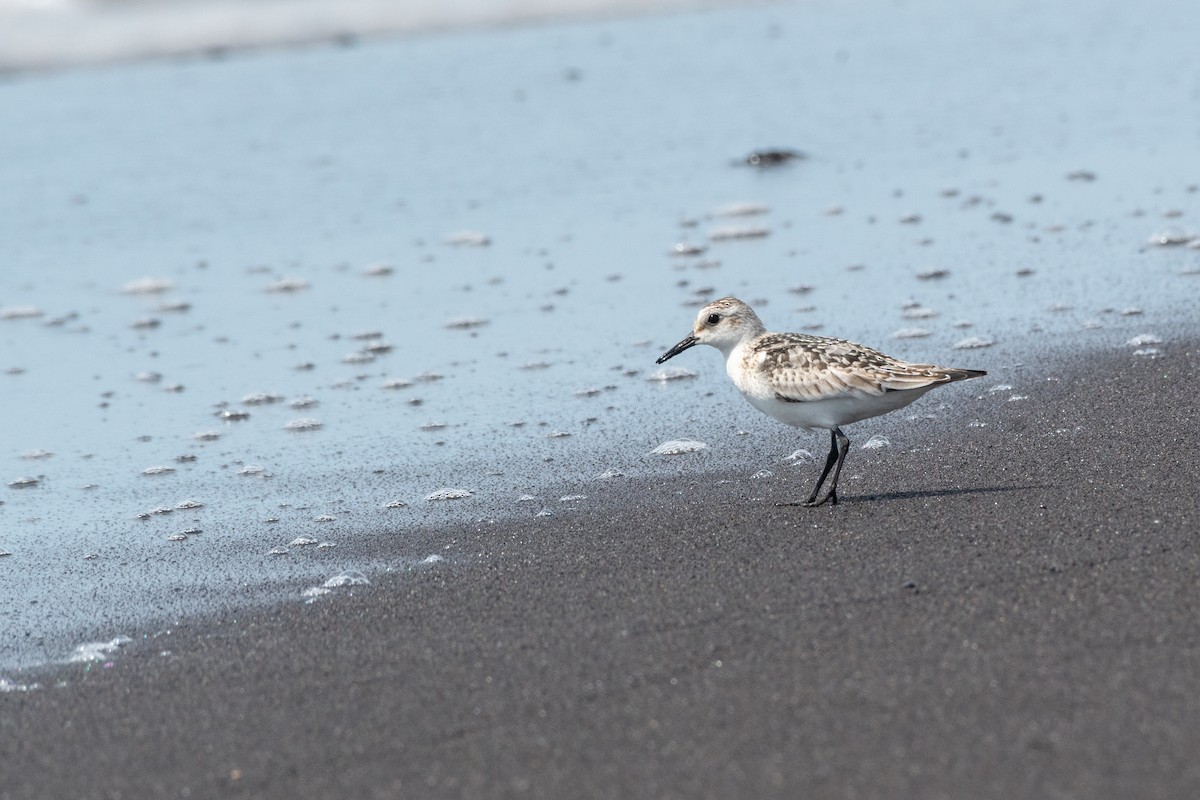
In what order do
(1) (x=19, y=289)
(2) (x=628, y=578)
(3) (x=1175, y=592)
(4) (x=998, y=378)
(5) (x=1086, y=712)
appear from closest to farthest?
1. (5) (x=1086, y=712)
2. (3) (x=1175, y=592)
3. (2) (x=628, y=578)
4. (4) (x=998, y=378)
5. (1) (x=19, y=289)

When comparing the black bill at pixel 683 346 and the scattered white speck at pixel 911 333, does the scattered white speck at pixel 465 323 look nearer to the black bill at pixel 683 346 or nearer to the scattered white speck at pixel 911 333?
the black bill at pixel 683 346

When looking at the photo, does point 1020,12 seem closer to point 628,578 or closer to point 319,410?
point 319,410

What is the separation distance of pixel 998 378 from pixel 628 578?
102 inches

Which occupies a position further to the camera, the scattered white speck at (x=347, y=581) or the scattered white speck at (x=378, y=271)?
the scattered white speck at (x=378, y=271)

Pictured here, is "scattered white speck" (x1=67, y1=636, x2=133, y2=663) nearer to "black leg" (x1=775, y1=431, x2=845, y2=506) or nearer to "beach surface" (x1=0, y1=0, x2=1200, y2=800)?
"beach surface" (x1=0, y1=0, x2=1200, y2=800)

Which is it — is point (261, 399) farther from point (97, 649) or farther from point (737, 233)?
point (737, 233)

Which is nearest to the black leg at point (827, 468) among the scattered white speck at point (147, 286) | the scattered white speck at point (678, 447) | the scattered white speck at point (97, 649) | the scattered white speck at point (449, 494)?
the scattered white speck at point (678, 447)

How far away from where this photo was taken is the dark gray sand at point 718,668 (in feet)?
11.4

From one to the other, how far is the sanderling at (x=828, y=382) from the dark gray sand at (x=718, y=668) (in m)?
0.31

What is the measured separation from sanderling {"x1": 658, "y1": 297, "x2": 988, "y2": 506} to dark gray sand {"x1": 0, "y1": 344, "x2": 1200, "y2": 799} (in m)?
0.31

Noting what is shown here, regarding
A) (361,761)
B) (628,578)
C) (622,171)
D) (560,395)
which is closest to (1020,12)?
(622,171)

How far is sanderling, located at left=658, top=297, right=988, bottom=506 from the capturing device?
5445 millimetres

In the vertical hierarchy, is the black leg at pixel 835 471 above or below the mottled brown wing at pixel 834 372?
below

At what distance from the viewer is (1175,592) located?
4.17 metres
